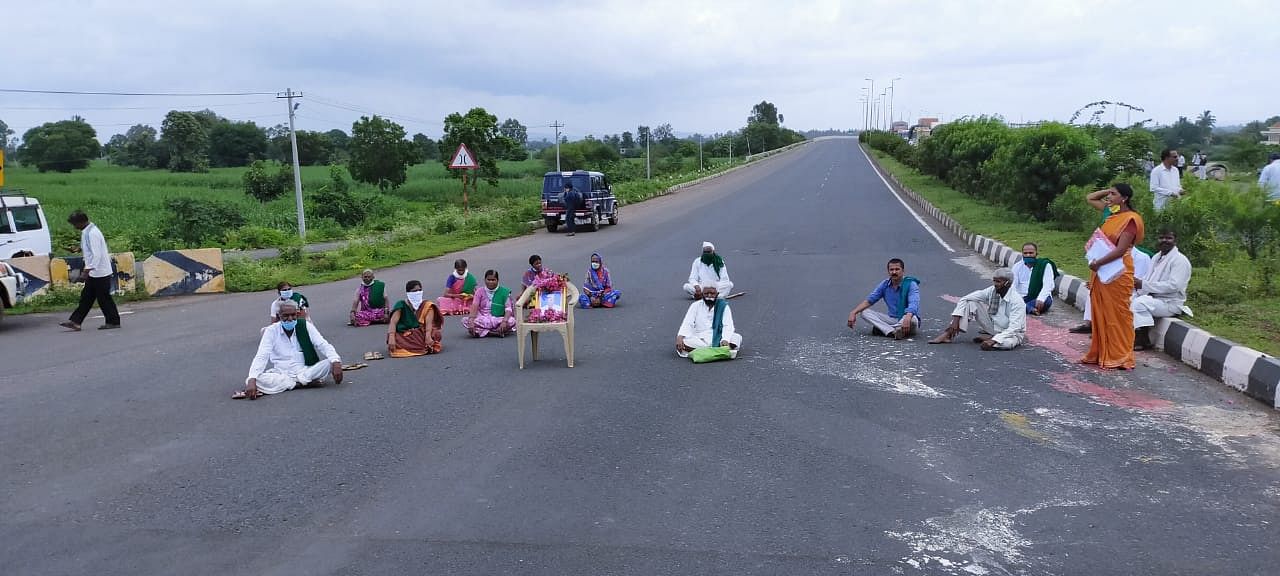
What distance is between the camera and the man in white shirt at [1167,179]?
49.3ft

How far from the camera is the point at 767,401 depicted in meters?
8.02

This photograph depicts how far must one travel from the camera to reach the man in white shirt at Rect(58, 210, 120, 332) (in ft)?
41.1

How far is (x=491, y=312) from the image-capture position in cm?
1146

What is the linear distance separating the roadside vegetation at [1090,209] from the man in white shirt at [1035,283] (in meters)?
1.66

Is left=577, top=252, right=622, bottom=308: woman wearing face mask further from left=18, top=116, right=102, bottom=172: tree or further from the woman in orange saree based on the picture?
left=18, top=116, right=102, bottom=172: tree

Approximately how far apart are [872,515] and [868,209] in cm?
2853

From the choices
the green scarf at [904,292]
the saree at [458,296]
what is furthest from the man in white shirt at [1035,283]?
the saree at [458,296]

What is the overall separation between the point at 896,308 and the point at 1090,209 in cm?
1060

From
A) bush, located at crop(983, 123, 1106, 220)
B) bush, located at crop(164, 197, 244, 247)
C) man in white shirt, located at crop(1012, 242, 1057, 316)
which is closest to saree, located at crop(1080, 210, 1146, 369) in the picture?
man in white shirt, located at crop(1012, 242, 1057, 316)

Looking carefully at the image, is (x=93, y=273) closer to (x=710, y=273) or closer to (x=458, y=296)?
(x=458, y=296)

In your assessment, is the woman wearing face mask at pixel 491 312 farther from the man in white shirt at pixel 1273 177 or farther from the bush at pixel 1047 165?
the bush at pixel 1047 165

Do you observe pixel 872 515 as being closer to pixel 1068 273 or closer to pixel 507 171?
pixel 1068 273

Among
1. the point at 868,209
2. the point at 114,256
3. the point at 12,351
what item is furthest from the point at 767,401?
the point at 868,209

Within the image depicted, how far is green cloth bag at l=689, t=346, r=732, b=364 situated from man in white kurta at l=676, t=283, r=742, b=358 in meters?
0.06
